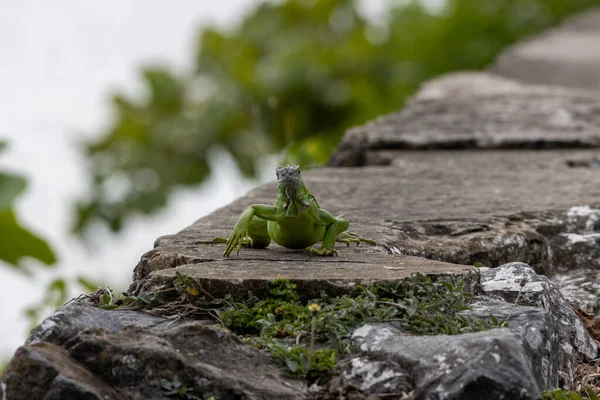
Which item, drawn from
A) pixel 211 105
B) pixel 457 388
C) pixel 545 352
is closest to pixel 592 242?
pixel 545 352

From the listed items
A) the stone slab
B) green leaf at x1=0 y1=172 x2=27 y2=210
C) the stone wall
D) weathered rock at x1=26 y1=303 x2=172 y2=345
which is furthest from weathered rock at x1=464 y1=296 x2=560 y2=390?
green leaf at x1=0 y1=172 x2=27 y2=210

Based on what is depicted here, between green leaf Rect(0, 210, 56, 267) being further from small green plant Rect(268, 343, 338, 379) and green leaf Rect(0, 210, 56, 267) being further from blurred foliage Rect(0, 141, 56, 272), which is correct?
small green plant Rect(268, 343, 338, 379)

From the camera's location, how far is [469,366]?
187cm

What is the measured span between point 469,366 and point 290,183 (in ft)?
3.20

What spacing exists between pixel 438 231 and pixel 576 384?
1.07 m

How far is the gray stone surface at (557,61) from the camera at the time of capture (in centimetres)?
709

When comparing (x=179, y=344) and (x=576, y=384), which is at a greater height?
(x=179, y=344)

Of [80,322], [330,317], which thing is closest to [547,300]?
[330,317]

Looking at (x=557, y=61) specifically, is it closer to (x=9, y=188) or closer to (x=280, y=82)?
(x=280, y=82)

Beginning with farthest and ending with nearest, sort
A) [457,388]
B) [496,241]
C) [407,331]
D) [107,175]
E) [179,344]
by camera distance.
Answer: [107,175]
[496,241]
[407,331]
[179,344]
[457,388]

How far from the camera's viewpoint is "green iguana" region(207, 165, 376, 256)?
2734mm

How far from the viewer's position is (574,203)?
3607 mm

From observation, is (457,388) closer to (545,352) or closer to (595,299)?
(545,352)

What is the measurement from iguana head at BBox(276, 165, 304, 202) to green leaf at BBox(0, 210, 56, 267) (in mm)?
3139
